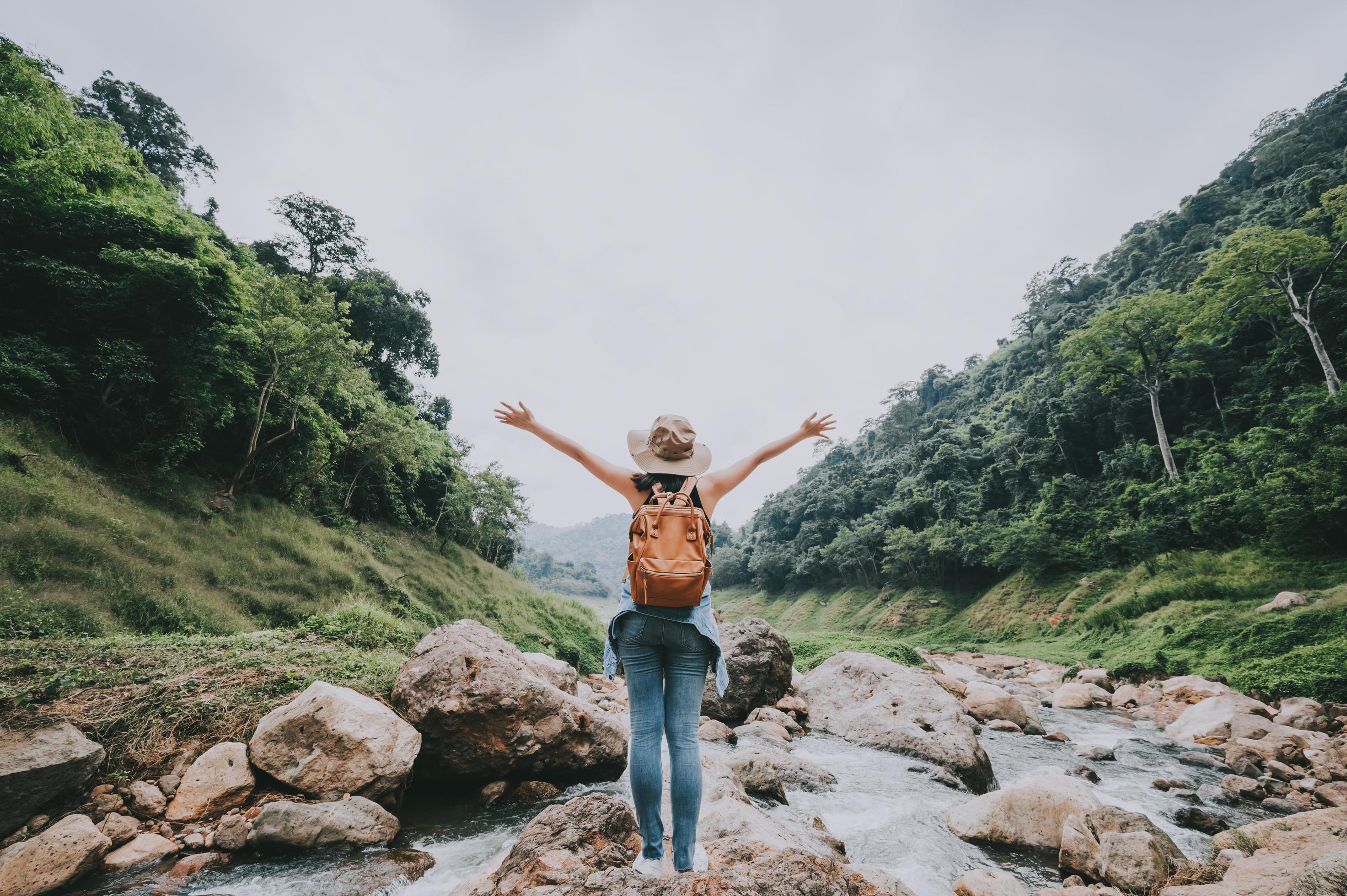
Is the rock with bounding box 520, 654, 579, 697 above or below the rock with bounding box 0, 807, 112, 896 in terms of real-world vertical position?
below

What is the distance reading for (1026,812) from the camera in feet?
16.3

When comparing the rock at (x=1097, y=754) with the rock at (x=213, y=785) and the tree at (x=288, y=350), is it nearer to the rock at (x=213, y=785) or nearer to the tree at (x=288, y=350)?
the rock at (x=213, y=785)

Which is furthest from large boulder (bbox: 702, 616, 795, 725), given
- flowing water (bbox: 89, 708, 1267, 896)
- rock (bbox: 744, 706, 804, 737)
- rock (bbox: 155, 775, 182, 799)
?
rock (bbox: 155, 775, 182, 799)

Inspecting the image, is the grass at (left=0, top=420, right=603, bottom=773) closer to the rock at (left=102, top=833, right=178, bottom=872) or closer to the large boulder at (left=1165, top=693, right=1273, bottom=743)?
the rock at (left=102, top=833, right=178, bottom=872)

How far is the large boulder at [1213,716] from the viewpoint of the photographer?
9008 mm

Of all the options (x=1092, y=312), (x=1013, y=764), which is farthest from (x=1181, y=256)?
(x=1013, y=764)

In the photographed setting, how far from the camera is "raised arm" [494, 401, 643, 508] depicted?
9.66ft

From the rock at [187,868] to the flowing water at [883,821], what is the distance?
0.24 feet

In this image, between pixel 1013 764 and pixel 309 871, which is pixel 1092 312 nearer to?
pixel 1013 764

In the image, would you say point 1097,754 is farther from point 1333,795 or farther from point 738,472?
point 738,472

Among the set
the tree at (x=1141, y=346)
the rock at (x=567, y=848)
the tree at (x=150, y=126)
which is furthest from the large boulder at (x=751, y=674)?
the tree at (x=150, y=126)

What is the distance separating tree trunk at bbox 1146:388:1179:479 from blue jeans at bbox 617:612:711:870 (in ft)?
104

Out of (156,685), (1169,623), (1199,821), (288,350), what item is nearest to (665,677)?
(156,685)

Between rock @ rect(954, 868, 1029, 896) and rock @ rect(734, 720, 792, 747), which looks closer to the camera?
rock @ rect(954, 868, 1029, 896)
